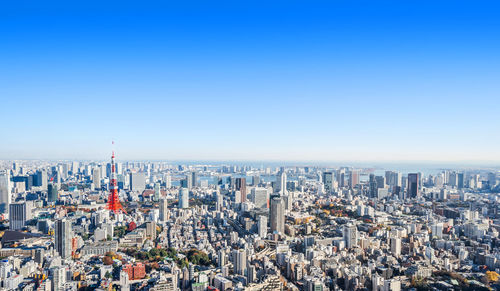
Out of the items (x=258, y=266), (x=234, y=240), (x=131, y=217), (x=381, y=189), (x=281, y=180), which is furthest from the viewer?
(x=281, y=180)

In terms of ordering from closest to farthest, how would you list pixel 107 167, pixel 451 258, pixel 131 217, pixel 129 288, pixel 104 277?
pixel 129 288 → pixel 104 277 → pixel 451 258 → pixel 131 217 → pixel 107 167

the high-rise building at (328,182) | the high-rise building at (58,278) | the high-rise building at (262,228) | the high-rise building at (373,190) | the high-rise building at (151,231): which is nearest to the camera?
the high-rise building at (58,278)

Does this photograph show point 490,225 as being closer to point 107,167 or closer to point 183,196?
point 183,196

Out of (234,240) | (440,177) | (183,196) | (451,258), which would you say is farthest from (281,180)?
(451,258)

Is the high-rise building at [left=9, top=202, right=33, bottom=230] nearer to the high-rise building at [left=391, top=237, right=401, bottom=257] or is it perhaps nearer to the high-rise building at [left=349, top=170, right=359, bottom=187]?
the high-rise building at [left=391, top=237, right=401, bottom=257]

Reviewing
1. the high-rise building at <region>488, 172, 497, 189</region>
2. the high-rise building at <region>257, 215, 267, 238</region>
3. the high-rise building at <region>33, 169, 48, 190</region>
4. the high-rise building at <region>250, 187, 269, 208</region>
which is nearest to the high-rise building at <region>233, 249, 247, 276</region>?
the high-rise building at <region>257, 215, 267, 238</region>

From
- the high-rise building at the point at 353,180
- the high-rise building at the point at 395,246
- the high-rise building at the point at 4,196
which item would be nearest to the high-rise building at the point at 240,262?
the high-rise building at the point at 395,246

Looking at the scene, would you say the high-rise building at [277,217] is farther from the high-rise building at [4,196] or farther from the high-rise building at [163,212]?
the high-rise building at [4,196]
